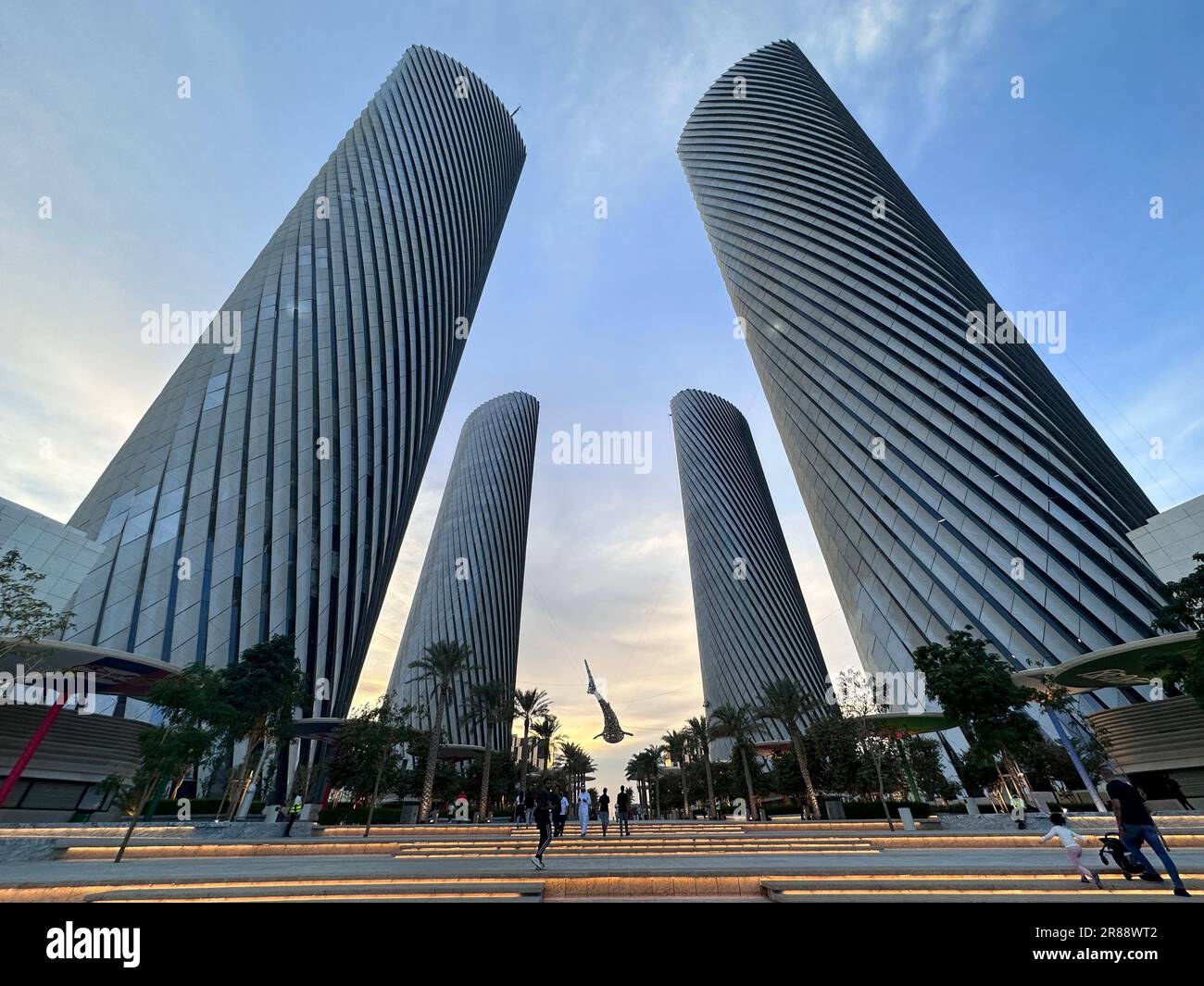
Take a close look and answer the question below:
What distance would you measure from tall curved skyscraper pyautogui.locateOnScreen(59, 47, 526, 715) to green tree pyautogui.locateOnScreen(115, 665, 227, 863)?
1247cm

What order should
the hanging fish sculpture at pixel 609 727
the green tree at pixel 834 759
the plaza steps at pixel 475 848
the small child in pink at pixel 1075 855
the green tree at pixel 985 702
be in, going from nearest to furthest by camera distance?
the small child in pink at pixel 1075 855, the plaza steps at pixel 475 848, the green tree at pixel 985 702, the green tree at pixel 834 759, the hanging fish sculpture at pixel 609 727

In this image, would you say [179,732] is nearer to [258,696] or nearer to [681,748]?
[258,696]

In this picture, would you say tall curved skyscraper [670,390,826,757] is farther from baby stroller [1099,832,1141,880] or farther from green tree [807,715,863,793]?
baby stroller [1099,832,1141,880]

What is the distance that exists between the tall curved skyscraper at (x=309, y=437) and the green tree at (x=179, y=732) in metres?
12.5

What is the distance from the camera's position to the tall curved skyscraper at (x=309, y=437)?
34.7 m

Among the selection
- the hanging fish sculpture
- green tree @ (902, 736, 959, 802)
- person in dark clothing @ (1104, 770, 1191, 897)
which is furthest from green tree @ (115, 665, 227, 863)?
the hanging fish sculpture

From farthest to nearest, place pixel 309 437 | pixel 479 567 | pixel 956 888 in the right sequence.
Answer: pixel 479 567 < pixel 309 437 < pixel 956 888

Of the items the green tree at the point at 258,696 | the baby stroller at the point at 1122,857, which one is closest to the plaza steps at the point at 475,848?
the baby stroller at the point at 1122,857

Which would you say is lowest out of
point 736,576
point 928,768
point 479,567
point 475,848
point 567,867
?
point 567,867

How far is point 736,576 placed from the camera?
3524 inches

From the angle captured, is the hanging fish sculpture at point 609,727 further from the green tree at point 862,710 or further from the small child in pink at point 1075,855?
the small child in pink at point 1075,855


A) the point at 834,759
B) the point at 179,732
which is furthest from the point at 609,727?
the point at 179,732

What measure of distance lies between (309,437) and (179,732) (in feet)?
102
